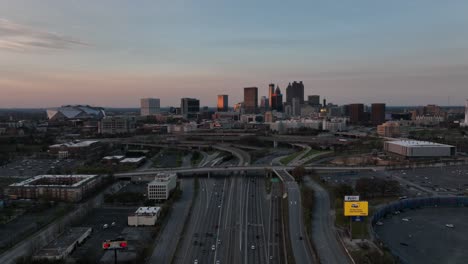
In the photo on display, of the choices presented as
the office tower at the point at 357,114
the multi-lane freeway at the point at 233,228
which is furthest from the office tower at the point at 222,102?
the multi-lane freeway at the point at 233,228

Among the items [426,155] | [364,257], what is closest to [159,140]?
[426,155]

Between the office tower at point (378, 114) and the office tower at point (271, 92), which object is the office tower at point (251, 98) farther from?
the office tower at point (378, 114)

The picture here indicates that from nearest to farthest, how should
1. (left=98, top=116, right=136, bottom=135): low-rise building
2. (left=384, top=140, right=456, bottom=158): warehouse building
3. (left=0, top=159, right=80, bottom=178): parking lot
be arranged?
(left=0, top=159, right=80, bottom=178): parking lot → (left=384, top=140, right=456, bottom=158): warehouse building → (left=98, top=116, right=136, bottom=135): low-rise building

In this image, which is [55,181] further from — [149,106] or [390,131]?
[149,106]

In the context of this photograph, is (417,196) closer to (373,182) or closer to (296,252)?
(373,182)

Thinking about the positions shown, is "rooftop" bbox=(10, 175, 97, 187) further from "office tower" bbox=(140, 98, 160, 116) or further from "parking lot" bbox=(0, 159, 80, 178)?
"office tower" bbox=(140, 98, 160, 116)

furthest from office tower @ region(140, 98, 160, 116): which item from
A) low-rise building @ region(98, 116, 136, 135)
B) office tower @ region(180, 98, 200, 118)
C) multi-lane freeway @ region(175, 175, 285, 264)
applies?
multi-lane freeway @ region(175, 175, 285, 264)
